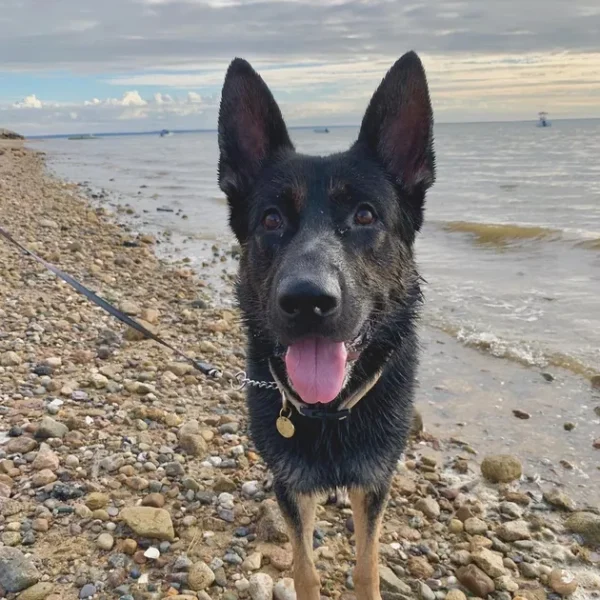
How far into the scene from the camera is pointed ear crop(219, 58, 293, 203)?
134 inches

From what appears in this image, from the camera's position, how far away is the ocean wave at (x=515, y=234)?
1210 centimetres

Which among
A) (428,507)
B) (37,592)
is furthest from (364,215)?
(37,592)

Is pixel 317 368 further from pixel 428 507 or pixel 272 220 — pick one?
pixel 428 507

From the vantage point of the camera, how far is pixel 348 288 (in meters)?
2.84

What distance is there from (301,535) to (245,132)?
235 cm

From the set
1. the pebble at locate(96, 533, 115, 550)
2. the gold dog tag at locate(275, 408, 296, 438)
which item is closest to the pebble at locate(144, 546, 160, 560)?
the pebble at locate(96, 533, 115, 550)

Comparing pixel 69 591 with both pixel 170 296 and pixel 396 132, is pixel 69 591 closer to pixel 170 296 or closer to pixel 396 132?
pixel 396 132

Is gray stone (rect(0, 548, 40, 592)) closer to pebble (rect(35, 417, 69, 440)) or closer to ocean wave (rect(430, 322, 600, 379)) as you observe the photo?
pebble (rect(35, 417, 69, 440))

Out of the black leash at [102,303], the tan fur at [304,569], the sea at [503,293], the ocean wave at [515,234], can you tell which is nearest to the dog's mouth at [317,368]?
the tan fur at [304,569]

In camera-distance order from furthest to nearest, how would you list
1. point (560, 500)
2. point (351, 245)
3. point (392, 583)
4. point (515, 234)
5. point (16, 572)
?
1. point (515, 234)
2. point (560, 500)
3. point (392, 583)
4. point (351, 245)
5. point (16, 572)

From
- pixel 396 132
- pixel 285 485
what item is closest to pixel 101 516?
pixel 285 485

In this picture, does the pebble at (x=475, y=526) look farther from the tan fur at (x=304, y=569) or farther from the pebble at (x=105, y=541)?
the pebble at (x=105, y=541)

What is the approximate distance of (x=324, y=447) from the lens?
3.25 metres

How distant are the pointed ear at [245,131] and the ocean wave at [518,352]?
406 cm
